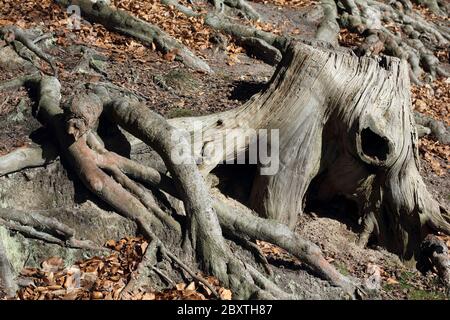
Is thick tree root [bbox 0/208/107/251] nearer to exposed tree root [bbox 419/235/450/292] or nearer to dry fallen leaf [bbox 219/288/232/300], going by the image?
dry fallen leaf [bbox 219/288/232/300]

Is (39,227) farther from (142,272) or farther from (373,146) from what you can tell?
(373,146)

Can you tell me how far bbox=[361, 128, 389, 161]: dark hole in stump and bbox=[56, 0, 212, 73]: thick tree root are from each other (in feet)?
11.3

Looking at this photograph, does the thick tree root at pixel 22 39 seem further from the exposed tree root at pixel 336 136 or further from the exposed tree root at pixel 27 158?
the exposed tree root at pixel 336 136

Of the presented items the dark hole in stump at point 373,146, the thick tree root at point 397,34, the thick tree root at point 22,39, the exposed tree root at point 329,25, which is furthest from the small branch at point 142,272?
the exposed tree root at point 329,25

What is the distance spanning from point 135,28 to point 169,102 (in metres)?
2.50

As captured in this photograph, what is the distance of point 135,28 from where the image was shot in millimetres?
9922

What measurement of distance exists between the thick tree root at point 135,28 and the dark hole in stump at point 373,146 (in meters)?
3.44

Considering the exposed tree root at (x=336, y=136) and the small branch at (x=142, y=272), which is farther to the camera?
the exposed tree root at (x=336, y=136)

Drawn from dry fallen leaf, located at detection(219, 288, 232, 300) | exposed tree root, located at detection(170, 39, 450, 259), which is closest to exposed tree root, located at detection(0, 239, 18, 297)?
dry fallen leaf, located at detection(219, 288, 232, 300)

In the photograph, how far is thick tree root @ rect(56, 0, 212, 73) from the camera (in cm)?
955

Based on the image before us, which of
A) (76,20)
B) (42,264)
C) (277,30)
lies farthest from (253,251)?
(277,30)

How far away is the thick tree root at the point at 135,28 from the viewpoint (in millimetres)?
9555

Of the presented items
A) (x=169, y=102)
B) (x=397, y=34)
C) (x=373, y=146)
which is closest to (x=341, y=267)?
(x=373, y=146)

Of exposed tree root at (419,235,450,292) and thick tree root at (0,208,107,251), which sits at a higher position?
exposed tree root at (419,235,450,292)
